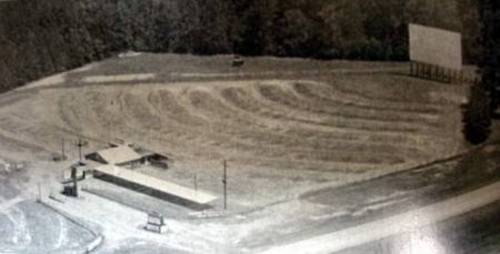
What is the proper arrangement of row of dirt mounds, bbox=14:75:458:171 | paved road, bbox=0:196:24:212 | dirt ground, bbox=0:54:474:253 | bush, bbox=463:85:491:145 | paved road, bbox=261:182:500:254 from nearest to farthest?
paved road, bbox=261:182:500:254 < paved road, bbox=0:196:24:212 < dirt ground, bbox=0:54:474:253 < row of dirt mounds, bbox=14:75:458:171 < bush, bbox=463:85:491:145

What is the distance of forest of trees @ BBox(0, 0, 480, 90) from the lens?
9.63m

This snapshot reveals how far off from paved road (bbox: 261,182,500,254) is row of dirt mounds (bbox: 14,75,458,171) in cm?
59

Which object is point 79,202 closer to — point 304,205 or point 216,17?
point 304,205

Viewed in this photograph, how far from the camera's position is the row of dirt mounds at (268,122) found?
26.9 ft

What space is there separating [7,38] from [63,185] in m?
2.19

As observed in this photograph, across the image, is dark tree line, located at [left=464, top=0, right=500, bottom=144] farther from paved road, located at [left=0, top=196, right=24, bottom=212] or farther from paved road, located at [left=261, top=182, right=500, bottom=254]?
paved road, located at [left=0, top=196, right=24, bottom=212]

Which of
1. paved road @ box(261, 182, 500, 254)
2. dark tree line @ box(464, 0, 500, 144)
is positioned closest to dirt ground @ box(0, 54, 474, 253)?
dark tree line @ box(464, 0, 500, 144)

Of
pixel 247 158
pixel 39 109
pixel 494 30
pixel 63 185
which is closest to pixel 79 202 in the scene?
pixel 63 185

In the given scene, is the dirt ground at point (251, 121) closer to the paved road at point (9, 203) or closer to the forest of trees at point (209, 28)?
the forest of trees at point (209, 28)

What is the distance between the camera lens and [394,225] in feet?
23.6

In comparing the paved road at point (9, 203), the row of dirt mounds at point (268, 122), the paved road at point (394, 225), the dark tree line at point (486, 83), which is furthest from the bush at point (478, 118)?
the paved road at point (9, 203)

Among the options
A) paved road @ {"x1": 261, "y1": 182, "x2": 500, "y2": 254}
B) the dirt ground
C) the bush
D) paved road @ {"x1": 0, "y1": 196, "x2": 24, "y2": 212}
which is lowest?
paved road @ {"x1": 0, "y1": 196, "x2": 24, "y2": 212}

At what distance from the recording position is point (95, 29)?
404 inches

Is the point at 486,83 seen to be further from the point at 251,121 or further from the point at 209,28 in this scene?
the point at 209,28
